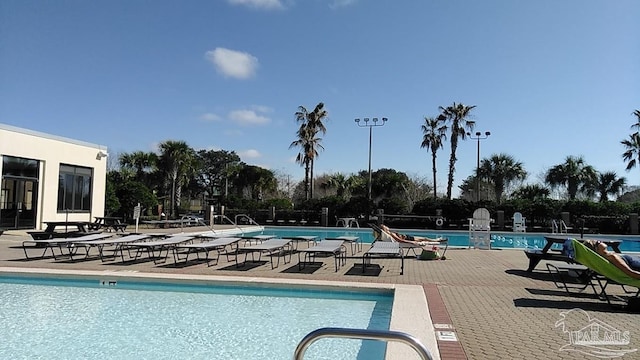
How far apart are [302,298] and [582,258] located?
452cm

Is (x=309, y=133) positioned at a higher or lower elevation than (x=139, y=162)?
higher

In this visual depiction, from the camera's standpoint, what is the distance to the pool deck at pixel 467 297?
4.57 m

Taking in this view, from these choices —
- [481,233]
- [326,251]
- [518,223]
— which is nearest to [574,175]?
[518,223]

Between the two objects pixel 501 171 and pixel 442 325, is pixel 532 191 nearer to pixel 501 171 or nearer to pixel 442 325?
pixel 501 171

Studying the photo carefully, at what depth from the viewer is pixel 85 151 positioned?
2298 centimetres

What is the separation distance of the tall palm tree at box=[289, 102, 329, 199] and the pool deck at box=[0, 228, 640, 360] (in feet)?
70.9

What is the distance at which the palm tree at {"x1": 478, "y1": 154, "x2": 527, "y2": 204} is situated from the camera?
3409 cm

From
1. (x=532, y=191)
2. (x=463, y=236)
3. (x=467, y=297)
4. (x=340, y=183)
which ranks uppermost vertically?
(x=340, y=183)

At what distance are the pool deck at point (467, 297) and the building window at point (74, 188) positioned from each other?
9700 mm

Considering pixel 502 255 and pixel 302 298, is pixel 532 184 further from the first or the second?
pixel 302 298

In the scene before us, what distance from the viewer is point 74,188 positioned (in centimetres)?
2225

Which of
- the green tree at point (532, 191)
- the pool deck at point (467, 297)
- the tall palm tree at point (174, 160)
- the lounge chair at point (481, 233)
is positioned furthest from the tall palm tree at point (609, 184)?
the tall palm tree at point (174, 160)

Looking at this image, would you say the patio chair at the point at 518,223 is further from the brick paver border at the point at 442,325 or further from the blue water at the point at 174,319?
the blue water at the point at 174,319

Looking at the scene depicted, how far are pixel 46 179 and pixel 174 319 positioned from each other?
58.0 ft
